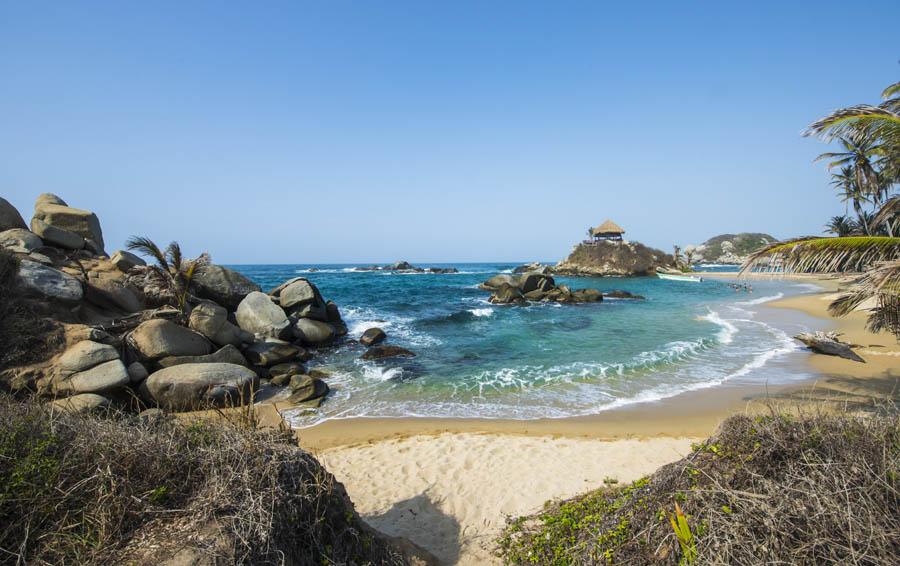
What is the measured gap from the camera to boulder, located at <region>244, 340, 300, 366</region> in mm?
12992

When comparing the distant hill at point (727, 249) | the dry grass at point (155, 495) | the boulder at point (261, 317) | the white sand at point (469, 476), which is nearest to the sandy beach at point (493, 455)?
the white sand at point (469, 476)

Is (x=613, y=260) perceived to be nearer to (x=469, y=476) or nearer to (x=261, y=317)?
(x=261, y=317)

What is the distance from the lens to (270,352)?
43.5 feet

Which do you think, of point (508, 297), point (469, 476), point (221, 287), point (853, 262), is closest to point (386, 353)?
point (221, 287)

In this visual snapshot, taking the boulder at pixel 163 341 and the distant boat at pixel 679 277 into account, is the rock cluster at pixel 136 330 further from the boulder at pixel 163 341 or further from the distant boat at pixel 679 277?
the distant boat at pixel 679 277

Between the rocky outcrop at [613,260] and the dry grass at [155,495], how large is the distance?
240 ft

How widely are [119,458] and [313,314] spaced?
1544 cm

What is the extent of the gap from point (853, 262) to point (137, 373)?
1668 cm

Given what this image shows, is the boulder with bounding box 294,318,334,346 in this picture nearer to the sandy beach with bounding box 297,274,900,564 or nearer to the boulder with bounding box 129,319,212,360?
the boulder with bounding box 129,319,212,360

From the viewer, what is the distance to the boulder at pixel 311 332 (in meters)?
16.4

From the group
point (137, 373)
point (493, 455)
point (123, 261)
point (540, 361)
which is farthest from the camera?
point (540, 361)

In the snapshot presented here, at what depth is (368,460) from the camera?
24.3ft

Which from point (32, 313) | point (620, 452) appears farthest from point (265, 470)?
point (32, 313)

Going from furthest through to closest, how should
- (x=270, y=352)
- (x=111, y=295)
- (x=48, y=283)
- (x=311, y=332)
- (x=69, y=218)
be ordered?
(x=311, y=332)
(x=69, y=218)
(x=270, y=352)
(x=111, y=295)
(x=48, y=283)
